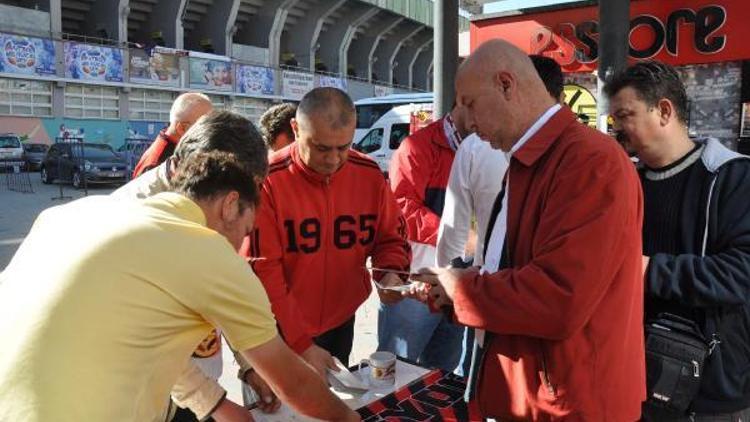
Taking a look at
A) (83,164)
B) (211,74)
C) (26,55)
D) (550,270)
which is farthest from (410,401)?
(211,74)

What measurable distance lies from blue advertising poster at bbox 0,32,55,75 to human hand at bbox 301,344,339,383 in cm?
2386

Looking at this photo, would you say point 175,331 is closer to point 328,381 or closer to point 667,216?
point 328,381

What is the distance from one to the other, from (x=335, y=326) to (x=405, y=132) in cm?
1249

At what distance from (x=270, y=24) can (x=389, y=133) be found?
2156cm

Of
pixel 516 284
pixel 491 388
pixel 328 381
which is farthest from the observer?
pixel 328 381

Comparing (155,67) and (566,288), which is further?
(155,67)

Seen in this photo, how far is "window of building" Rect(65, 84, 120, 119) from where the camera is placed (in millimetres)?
23750

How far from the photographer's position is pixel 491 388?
141 centimetres

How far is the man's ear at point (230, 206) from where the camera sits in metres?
1.41

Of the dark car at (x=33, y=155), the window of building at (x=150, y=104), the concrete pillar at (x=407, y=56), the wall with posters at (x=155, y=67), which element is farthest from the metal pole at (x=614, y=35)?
the concrete pillar at (x=407, y=56)

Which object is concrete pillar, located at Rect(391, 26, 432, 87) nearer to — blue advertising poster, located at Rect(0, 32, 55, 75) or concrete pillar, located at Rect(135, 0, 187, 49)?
concrete pillar, located at Rect(135, 0, 187, 49)

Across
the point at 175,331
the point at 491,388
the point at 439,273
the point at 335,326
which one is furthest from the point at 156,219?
the point at 335,326

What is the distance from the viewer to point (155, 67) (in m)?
25.7

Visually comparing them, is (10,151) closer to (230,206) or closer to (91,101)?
(91,101)
